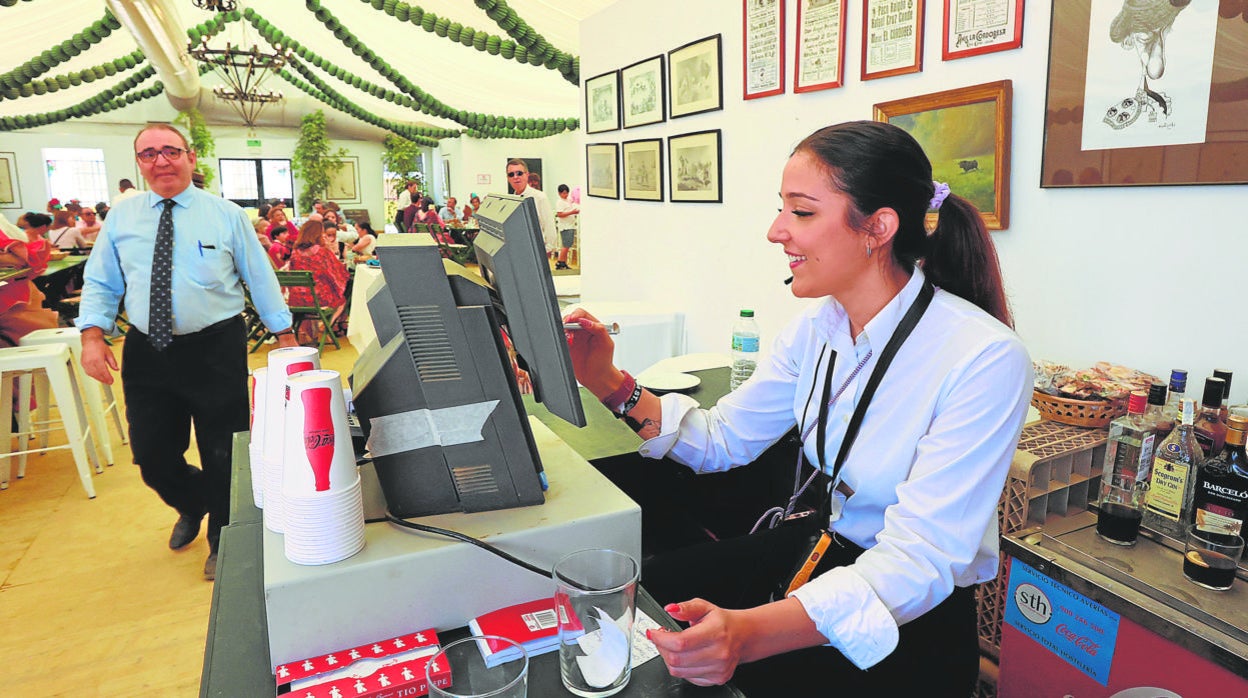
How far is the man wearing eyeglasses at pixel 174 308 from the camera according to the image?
8.28 ft

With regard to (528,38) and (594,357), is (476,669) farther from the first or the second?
(528,38)

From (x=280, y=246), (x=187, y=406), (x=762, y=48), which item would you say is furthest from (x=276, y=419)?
(x=280, y=246)

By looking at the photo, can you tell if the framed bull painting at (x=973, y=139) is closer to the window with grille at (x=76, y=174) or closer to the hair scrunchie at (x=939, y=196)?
the hair scrunchie at (x=939, y=196)

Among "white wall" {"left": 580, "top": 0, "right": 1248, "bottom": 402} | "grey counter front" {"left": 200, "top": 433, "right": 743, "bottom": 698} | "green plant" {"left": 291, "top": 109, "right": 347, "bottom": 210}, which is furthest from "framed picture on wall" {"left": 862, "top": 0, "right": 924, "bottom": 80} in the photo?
"green plant" {"left": 291, "top": 109, "right": 347, "bottom": 210}

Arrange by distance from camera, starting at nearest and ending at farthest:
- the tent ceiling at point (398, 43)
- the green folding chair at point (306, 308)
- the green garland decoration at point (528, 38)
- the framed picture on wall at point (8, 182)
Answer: the green garland decoration at point (528, 38), the tent ceiling at point (398, 43), the green folding chair at point (306, 308), the framed picture on wall at point (8, 182)

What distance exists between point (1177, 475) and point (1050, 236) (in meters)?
0.70

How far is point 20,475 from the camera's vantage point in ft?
12.0

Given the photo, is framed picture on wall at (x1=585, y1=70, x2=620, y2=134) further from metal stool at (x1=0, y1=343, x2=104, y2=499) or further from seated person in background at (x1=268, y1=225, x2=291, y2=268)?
seated person in background at (x1=268, y1=225, x2=291, y2=268)

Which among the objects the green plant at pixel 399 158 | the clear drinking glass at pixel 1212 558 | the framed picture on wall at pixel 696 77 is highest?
the green plant at pixel 399 158

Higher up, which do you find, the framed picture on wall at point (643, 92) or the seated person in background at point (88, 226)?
the framed picture on wall at point (643, 92)

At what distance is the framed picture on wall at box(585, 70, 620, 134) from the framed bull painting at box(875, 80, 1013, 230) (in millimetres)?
2191

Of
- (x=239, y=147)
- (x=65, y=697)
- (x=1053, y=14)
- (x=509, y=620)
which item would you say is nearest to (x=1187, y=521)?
(x=1053, y=14)

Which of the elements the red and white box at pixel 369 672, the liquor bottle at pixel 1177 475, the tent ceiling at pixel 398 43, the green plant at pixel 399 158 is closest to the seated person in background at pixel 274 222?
the tent ceiling at pixel 398 43

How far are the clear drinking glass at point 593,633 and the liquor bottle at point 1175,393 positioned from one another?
50.0 inches
